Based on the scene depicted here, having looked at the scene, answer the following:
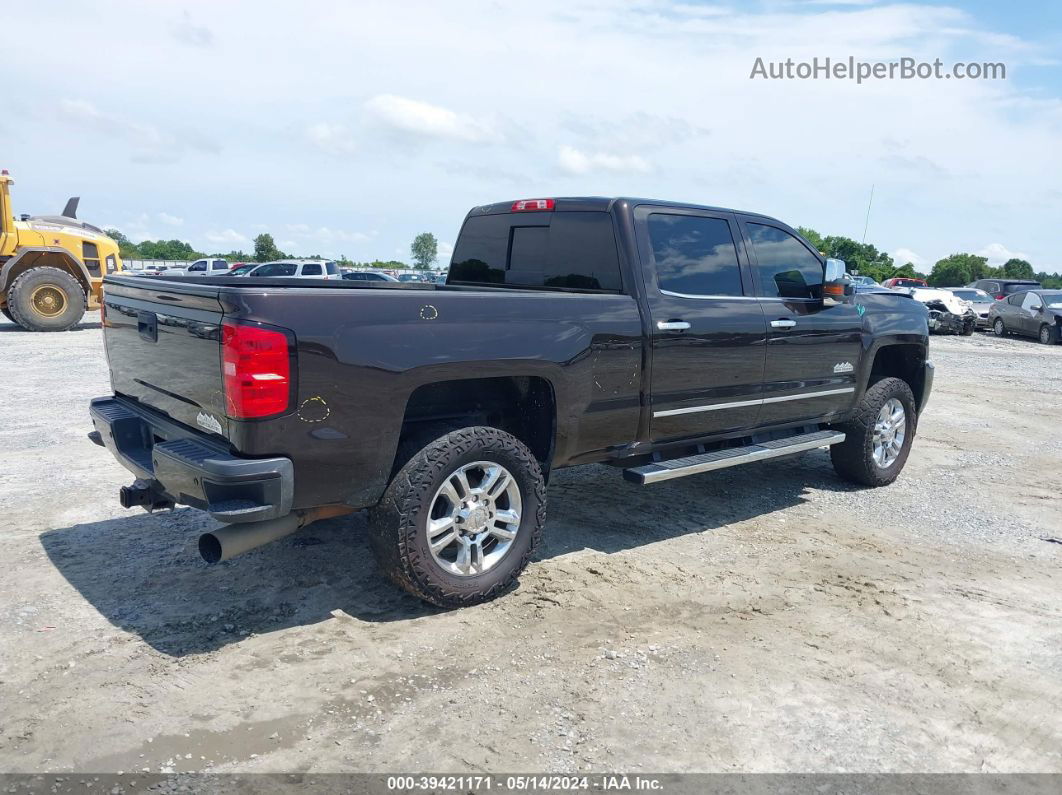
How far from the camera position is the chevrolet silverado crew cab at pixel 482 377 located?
360cm

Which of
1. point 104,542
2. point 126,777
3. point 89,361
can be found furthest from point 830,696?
point 89,361

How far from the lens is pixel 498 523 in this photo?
14.4 feet

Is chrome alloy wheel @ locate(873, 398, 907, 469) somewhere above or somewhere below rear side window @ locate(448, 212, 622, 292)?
below

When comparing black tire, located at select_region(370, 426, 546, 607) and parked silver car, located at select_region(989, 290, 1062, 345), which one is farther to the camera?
parked silver car, located at select_region(989, 290, 1062, 345)

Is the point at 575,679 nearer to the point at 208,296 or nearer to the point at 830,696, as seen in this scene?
the point at 830,696

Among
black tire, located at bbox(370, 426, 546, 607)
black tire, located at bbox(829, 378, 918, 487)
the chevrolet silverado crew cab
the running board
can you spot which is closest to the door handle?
the chevrolet silverado crew cab

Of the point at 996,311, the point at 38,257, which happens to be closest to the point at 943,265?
the point at 996,311

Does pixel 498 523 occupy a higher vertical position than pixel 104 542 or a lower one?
higher

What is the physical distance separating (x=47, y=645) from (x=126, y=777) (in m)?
1.22

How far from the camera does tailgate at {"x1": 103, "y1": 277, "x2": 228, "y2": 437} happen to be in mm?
3652

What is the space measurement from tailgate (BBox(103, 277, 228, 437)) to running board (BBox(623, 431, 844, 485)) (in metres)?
2.35

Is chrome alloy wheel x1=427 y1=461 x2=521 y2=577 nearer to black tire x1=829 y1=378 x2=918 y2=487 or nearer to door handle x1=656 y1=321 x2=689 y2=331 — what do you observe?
door handle x1=656 y1=321 x2=689 y2=331

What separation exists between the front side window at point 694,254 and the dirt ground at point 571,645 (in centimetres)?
161

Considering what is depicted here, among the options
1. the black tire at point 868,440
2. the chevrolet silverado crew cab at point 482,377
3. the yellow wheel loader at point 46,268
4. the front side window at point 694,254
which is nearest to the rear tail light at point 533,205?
the chevrolet silverado crew cab at point 482,377
